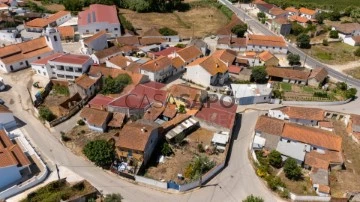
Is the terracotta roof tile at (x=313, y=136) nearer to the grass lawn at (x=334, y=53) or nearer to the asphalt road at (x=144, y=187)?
the asphalt road at (x=144, y=187)

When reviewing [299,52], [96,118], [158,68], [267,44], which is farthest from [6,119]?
[299,52]

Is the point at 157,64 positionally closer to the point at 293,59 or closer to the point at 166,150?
the point at 166,150

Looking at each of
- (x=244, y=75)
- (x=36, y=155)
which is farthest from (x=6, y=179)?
(x=244, y=75)

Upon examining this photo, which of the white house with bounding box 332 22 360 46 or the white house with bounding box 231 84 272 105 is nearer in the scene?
the white house with bounding box 231 84 272 105

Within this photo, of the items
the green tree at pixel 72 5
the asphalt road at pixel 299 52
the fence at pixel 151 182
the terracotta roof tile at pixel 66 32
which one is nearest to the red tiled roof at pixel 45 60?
the terracotta roof tile at pixel 66 32

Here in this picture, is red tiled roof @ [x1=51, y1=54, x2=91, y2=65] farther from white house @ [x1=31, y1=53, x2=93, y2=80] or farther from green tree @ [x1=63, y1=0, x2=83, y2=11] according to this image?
green tree @ [x1=63, y1=0, x2=83, y2=11]

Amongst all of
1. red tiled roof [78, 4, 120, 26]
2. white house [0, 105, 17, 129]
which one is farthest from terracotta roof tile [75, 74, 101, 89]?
red tiled roof [78, 4, 120, 26]

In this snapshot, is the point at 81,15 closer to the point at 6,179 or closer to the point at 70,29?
the point at 70,29
